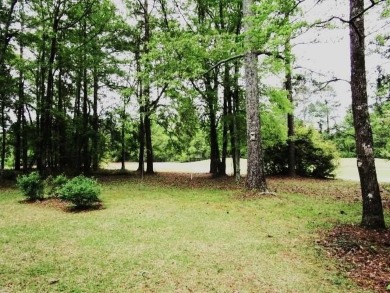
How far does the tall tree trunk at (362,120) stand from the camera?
271 inches

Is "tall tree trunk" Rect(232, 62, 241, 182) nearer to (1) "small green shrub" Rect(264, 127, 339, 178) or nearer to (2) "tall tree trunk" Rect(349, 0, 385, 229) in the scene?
(1) "small green shrub" Rect(264, 127, 339, 178)

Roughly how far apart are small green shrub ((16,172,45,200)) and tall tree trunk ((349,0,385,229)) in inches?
400

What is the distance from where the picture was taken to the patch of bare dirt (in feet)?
15.7

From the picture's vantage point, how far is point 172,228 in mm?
7523

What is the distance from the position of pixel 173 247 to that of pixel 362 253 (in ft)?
11.1

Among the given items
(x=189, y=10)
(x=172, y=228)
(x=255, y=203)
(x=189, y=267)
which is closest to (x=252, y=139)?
(x=255, y=203)

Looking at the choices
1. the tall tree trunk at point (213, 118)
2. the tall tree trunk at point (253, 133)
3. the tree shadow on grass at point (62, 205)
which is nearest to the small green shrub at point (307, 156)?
the tall tree trunk at point (213, 118)

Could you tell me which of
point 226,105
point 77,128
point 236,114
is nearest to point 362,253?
point 236,114

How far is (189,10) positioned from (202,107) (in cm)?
574

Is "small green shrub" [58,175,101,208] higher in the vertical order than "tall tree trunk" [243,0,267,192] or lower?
lower

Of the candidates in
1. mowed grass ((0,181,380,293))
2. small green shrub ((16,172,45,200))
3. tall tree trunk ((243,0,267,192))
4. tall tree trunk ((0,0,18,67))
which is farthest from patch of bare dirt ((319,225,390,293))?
tall tree trunk ((0,0,18,67))

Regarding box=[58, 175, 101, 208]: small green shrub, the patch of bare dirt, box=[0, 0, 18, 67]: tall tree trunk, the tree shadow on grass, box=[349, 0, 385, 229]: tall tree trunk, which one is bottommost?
the patch of bare dirt

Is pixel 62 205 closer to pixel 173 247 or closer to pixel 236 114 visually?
pixel 173 247

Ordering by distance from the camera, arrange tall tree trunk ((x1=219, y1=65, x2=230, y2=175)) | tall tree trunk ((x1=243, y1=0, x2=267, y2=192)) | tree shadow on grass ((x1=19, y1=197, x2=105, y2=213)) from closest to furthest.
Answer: tree shadow on grass ((x1=19, y1=197, x2=105, y2=213)), tall tree trunk ((x1=243, y1=0, x2=267, y2=192)), tall tree trunk ((x1=219, y1=65, x2=230, y2=175))
